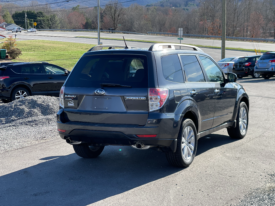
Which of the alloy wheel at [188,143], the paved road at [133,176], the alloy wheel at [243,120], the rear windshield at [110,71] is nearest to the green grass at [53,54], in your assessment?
the alloy wheel at [243,120]

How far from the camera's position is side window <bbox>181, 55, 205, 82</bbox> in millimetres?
6063

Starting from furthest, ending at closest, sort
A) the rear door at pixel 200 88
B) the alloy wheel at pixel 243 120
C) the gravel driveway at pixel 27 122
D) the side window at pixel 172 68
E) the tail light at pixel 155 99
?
the gravel driveway at pixel 27 122, the alloy wheel at pixel 243 120, the rear door at pixel 200 88, the side window at pixel 172 68, the tail light at pixel 155 99

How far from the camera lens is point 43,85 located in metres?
14.6

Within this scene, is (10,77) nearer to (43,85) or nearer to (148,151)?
(43,85)

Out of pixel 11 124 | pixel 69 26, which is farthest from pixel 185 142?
pixel 69 26

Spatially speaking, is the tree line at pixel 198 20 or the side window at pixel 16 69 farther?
the tree line at pixel 198 20

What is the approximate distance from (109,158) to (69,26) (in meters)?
130

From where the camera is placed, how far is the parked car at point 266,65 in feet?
78.1

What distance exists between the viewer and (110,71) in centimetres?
548

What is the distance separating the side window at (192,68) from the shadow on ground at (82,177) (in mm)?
1475

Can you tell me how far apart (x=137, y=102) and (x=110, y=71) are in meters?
0.73

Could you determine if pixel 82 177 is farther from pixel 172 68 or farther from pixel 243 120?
pixel 243 120

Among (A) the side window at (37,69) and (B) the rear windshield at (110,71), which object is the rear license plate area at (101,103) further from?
(A) the side window at (37,69)

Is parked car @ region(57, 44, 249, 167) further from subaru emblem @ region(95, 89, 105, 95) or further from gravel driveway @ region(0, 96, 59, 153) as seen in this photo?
gravel driveway @ region(0, 96, 59, 153)
